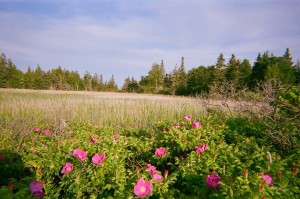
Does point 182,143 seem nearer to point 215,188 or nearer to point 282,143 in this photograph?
point 215,188

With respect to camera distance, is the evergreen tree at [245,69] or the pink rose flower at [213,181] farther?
the evergreen tree at [245,69]

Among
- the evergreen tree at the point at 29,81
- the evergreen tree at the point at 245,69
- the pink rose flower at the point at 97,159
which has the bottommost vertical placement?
the pink rose flower at the point at 97,159

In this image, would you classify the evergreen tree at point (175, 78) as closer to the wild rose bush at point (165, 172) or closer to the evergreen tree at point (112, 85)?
the evergreen tree at point (112, 85)

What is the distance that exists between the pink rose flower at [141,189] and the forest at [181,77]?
1885 centimetres

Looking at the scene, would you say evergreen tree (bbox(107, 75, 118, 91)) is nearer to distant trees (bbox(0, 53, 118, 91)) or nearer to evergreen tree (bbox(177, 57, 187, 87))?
distant trees (bbox(0, 53, 118, 91))

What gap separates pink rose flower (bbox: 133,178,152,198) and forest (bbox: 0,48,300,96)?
18.8 meters

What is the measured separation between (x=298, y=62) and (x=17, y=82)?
59.3 m

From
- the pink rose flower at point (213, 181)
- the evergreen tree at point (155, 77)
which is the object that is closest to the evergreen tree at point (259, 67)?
the evergreen tree at point (155, 77)

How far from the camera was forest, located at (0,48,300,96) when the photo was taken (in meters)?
25.4

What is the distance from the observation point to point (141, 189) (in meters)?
1.51

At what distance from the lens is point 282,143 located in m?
2.80

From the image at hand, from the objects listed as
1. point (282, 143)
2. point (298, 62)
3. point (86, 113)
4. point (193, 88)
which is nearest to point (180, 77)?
point (193, 88)

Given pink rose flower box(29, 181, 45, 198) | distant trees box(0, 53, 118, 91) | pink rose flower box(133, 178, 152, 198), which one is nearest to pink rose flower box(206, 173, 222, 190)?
pink rose flower box(133, 178, 152, 198)

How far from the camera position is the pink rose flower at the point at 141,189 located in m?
1.50
